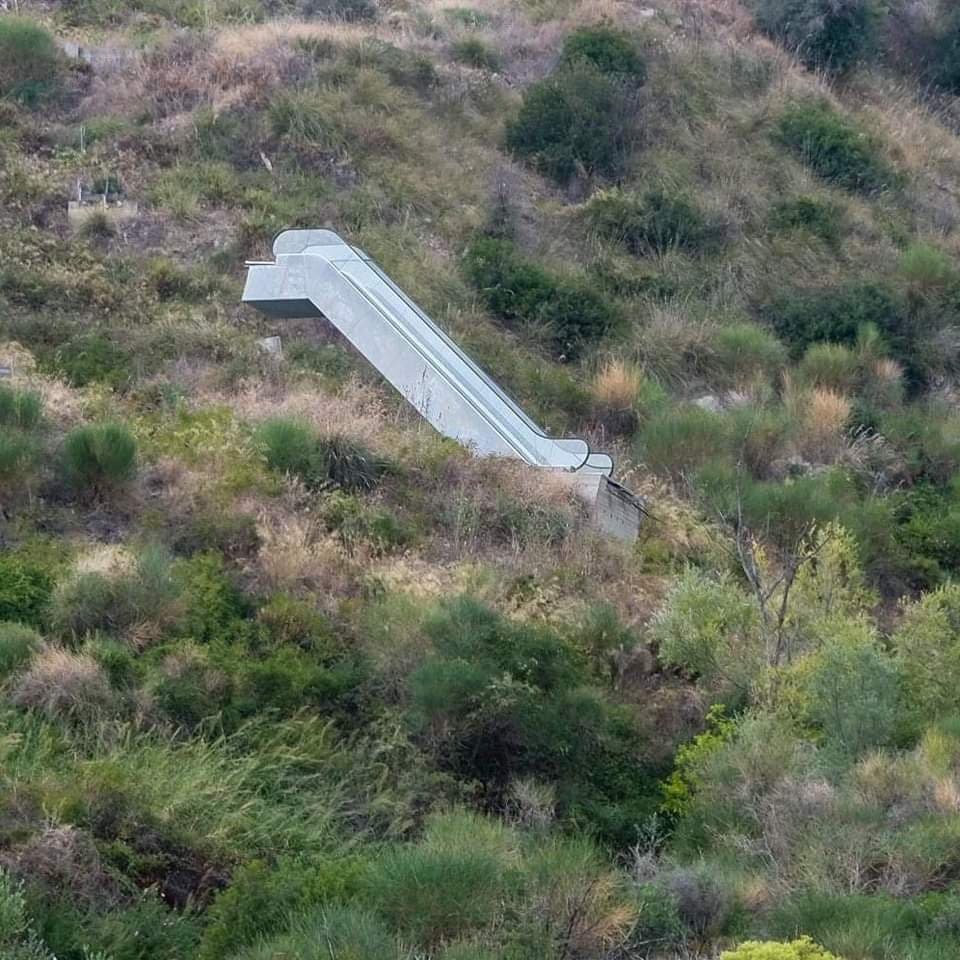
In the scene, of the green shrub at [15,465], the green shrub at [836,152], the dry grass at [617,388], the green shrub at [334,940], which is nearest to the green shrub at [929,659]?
the green shrub at [334,940]

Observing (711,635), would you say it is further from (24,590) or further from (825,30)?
(825,30)

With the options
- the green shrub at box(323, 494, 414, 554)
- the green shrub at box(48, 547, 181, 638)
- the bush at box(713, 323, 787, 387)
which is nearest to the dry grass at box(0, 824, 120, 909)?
the green shrub at box(48, 547, 181, 638)

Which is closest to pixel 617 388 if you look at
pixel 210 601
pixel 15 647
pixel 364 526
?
pixel 364 526

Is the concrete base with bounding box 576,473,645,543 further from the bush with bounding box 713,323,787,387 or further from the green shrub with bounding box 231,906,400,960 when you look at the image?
the green shrub with bounding box 231,906,400,960

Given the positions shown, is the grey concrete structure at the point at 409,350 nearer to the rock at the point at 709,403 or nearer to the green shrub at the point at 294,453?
the green shrub at the point at 294,453

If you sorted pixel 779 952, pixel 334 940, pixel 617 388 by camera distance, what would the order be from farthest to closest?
pixel 617 388, pixel 334 940, pixel 779 952

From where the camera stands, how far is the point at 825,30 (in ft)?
104

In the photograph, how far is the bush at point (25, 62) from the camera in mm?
26453

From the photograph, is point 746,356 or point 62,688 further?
point 746,356

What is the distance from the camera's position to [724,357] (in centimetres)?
2364

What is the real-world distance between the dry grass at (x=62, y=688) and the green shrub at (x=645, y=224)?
14.7 metres

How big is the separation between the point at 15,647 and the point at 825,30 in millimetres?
22558

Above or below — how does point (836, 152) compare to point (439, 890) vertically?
below

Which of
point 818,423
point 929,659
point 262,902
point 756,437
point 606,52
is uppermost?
point 262,902
